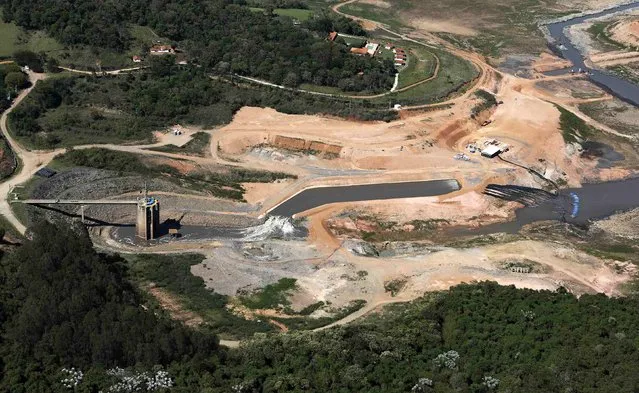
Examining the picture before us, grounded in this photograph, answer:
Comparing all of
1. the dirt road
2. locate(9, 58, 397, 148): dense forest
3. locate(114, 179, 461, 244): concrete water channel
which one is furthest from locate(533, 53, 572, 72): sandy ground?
the dirt road

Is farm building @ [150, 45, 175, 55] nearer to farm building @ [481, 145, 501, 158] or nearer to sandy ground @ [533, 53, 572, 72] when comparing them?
farm building @ [481, 145, 501, 158]

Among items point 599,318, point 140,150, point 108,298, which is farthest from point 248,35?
point 599,318

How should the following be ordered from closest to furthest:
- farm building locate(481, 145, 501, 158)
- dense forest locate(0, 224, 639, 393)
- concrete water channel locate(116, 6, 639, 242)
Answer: dense forest locate(0, 224, 639, 393) < concrete water channel locate(116, 6, 639, 242) < farm building locate(481, 145, 501, 158)

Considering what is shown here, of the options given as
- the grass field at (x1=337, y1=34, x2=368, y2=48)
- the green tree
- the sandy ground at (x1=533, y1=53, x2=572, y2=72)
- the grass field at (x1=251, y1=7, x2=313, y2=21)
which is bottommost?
the green tree

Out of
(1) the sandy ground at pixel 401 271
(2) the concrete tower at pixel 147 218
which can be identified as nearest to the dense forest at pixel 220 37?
(2) the concrete tower at pixel 147 218

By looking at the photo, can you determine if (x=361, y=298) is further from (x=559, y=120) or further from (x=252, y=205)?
(x=559, y=120)

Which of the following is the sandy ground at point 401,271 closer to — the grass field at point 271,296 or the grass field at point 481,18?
the grass field at point 271,296
